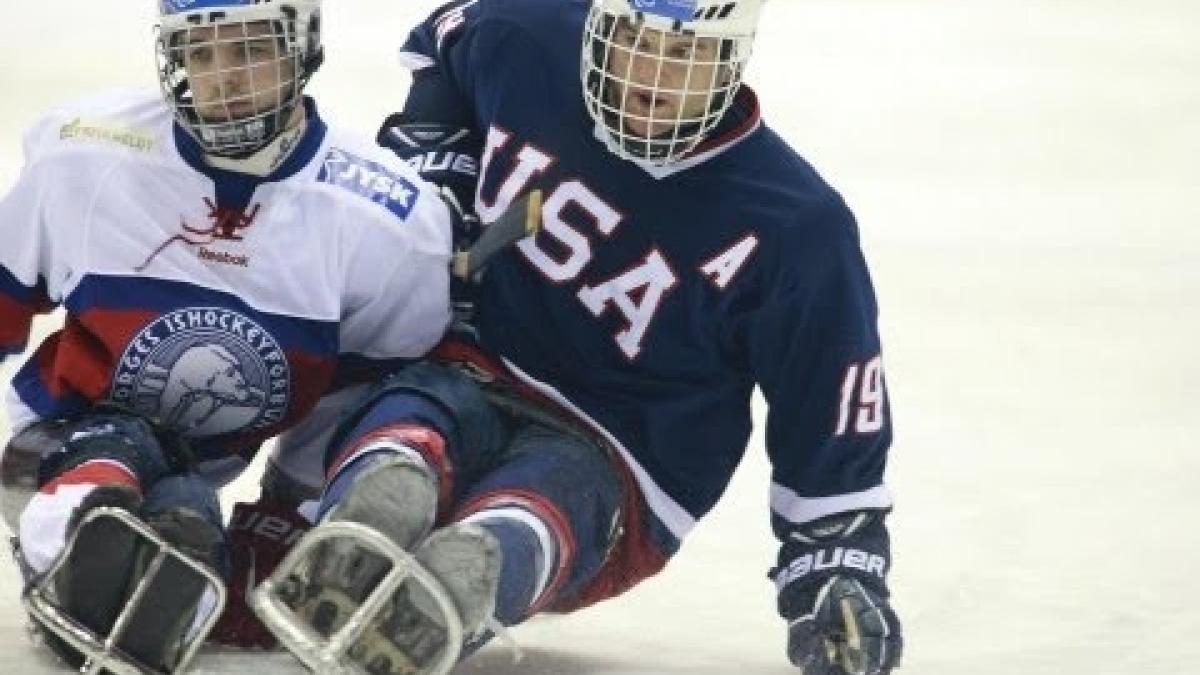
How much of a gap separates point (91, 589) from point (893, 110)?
4.88 metres

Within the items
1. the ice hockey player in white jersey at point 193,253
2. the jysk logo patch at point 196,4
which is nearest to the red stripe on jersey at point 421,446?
the ice hockey player in white jersey at point 193,253

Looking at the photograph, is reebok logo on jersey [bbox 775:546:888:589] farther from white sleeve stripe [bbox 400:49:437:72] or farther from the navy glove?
white sleeve stripe [bbox 400:49:437:72]

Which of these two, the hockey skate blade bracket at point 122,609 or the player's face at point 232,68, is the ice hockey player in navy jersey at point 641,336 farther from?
the player's face at point 232,68

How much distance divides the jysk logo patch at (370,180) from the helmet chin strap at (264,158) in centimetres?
6

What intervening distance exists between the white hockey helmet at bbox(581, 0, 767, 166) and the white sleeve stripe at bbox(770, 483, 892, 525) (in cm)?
47

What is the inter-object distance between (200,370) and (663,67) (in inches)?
26.8

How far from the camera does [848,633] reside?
3328 mm

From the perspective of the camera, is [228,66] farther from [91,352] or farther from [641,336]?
[641,336]

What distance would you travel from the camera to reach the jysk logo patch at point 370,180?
3.36m

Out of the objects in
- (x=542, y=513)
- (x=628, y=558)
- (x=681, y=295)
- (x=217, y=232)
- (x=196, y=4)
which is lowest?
(x=628, y=558)

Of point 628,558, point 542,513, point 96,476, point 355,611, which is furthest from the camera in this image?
point 628,558

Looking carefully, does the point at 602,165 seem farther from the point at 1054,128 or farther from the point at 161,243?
the point at 1054,128

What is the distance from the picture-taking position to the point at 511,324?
356 centimetres

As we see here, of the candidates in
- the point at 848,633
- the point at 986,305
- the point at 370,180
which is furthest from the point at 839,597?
the point at 986,305
